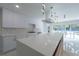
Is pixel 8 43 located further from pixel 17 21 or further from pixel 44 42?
pixel 44 42

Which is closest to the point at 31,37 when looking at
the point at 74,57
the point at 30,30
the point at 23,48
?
the point at 30,30

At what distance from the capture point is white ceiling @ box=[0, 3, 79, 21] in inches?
73.2

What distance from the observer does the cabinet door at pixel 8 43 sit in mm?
1892

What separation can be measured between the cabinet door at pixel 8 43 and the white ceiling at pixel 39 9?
44 centimetres

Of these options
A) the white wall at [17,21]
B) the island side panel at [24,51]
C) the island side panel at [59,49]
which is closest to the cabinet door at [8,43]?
the island side panel at [24,51]

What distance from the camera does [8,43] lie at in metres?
1.91

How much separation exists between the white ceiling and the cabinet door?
44 cm

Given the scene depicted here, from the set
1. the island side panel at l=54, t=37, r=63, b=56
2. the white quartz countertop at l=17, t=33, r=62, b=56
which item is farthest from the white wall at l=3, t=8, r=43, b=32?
the island side panel at l=54, t=37, r=63, b=56

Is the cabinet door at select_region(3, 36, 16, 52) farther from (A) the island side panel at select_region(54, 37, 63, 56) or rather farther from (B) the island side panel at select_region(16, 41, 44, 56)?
(A) the island side panel at select_region(54, 37, 63, 56)

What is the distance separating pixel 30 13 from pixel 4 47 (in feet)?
2.21

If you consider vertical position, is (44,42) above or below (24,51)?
above

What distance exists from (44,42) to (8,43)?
1.85ft

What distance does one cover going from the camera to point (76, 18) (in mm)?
1878

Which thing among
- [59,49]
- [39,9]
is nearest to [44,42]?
[59,49]
